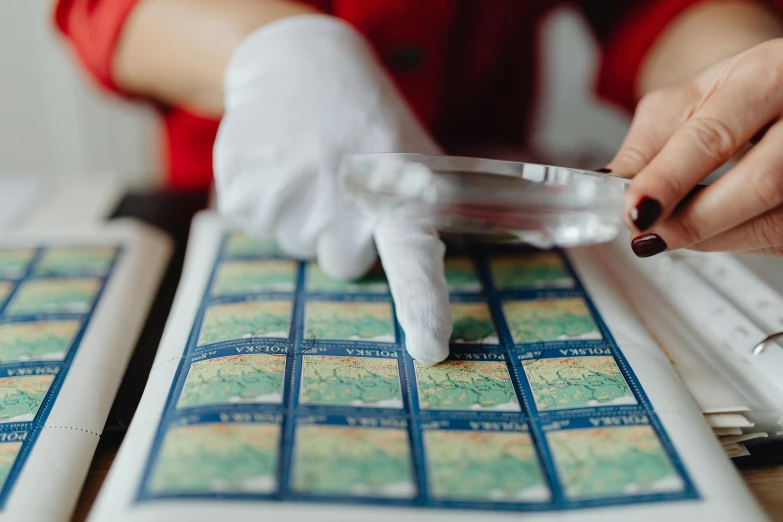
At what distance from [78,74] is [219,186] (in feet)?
2.58

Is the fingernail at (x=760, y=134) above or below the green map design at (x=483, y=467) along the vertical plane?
above

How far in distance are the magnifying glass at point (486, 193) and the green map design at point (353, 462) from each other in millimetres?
138

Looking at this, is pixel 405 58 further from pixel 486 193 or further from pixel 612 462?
pixel 612 462

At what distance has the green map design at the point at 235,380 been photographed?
30 centimetres

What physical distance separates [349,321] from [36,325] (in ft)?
0.59

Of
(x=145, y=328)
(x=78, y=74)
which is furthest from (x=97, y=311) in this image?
(x=78, y=74)

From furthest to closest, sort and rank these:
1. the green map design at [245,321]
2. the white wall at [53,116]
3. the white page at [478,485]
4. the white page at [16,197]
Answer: the white wall at [53,116] → the white page at [16,197] → the green map design at [245,321] → the white page at [478,485]

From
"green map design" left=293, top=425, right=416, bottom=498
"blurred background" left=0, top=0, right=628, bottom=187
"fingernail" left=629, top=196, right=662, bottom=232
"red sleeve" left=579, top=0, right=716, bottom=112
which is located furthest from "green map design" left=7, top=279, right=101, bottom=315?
"blurred background" left=0, top=0, right=628, bottom=187

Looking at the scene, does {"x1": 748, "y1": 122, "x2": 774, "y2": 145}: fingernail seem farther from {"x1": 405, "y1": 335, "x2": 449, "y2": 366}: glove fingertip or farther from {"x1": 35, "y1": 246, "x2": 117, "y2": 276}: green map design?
{"x1": 35, "y1": 246, "x2": 117, "y2": 276}: green map design

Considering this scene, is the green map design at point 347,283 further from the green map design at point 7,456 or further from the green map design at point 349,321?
the green map design at point 7,456

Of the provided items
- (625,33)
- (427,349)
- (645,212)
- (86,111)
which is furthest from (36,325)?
(86,111)

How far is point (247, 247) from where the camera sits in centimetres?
45

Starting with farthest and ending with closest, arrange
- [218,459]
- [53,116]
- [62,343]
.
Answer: [53,116] < [62,343] < [218,459]

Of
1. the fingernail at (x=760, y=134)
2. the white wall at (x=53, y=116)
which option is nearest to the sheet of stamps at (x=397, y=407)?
the fingernail at (x=760, y=134)
